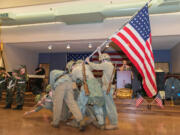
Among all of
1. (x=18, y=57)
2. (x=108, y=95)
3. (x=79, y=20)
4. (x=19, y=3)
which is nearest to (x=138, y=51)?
(x=108, y=95)

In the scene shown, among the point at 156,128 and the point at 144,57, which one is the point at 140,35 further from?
the point at 156,128

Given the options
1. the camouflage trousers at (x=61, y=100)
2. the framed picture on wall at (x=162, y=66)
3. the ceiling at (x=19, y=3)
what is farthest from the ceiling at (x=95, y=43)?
the camouflage trousers at (x=61, y=100)

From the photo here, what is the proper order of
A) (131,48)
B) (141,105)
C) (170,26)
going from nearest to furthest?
1. (131,48)
2. (141,105)
3. (170,26)

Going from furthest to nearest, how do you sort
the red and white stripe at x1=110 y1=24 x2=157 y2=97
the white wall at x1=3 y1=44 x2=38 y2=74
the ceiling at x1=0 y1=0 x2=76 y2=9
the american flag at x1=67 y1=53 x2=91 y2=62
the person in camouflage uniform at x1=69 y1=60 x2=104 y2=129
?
the american flag at x1=67 y1=53 x2=91 y2=62 → the white wall at x1=3 y1=44 x2=38 y2=74 → the ceiling at x1=0 y1=0 x2=76 y2=9 → the person in camouflage uniform at x1=69 y1=60 x2=104 y2=129 → the red and white stripe at x1=110 y1=24 x2=157 y2=97

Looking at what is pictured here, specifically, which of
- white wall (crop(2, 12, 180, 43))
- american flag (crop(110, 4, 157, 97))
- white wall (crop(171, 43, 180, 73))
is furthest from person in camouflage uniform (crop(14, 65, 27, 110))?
white wall (crop(171, 43, 180, 73))

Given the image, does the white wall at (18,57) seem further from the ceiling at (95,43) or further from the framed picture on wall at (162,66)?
the framed picture on wall at (162,66)

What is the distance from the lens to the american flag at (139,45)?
361 centimetres

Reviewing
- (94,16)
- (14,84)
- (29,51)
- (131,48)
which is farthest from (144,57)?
(29,51)

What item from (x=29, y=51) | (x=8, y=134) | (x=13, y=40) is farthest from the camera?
(x=29, y=51)

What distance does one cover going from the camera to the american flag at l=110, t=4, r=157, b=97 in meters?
3.61

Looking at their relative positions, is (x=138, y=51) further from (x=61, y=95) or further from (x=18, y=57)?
(x=18, y=57)

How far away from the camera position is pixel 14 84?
639 cm

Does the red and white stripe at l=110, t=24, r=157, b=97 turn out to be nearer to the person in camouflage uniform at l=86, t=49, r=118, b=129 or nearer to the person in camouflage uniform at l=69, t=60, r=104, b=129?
the person in camouflage uniform at l=86, t=49, r=118, b=129

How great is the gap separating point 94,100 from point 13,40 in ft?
23.4
